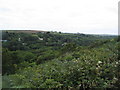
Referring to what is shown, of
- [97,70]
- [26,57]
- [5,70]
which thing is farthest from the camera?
[26,57]

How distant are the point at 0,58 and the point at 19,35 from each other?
60679 millimetres

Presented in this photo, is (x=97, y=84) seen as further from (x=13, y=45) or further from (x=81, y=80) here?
(x=13, y=45)

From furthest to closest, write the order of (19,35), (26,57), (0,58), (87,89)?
(19,35) < (26,57) < (0,58) < (87,89)

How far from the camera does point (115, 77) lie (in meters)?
3.54

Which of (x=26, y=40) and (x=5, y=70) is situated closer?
(x=5, y=70)

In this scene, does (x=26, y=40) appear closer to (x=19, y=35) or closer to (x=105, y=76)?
(x=19, y=35)

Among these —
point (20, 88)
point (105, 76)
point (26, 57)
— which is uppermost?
point (105, 76)

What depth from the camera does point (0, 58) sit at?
1115 cm

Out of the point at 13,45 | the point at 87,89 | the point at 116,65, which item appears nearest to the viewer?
the point at 87,89

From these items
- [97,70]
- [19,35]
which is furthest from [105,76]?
[19,35]

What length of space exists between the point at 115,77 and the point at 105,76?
23cm

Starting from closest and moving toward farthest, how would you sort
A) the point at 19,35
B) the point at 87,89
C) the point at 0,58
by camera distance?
the point at 87,89 < the point at 0,58 < the point at 19,35

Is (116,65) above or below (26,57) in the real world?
above

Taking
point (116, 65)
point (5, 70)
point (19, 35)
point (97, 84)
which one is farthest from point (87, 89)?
point (19, 35)
